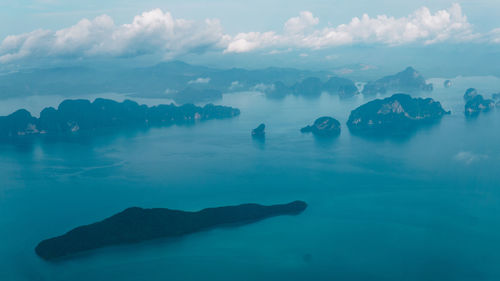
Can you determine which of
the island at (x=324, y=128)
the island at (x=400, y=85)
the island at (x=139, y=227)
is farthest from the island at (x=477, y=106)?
the island at (x=139, y=227)

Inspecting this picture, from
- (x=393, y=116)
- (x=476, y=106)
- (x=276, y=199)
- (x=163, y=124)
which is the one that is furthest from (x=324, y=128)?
(x=476, y=106)

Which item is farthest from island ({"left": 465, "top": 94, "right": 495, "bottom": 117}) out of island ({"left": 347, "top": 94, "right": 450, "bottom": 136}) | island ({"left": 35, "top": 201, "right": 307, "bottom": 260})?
island ({"left": 35, "top": 201, "right": 307, "bottom": 260})

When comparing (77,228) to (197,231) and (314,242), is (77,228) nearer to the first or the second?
(197,231)

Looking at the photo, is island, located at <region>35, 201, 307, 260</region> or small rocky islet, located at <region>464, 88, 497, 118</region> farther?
small rocky islet, located at <region>464, 88, 497, 118</region>

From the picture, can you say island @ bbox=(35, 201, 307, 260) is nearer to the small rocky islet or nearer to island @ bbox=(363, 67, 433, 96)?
the small rocky islet

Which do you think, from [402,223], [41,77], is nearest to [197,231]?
[402,223]

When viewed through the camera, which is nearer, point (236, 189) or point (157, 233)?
point (157, 233)

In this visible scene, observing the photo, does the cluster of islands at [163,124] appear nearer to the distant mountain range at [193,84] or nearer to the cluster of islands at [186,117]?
the cluster of islands at [186,117]
